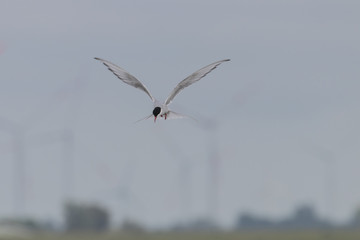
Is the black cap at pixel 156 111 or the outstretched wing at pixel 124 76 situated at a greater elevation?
the outstretched wing at pixel 124 76

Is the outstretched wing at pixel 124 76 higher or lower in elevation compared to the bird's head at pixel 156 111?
higher

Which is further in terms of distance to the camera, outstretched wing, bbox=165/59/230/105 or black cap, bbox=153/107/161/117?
outstretched wing, bbox=165/59/230/105

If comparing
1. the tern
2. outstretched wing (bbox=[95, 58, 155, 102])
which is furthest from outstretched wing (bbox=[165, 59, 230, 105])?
outstretched wing (bbox=[95, 58, 155, 102])

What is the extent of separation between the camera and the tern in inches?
914

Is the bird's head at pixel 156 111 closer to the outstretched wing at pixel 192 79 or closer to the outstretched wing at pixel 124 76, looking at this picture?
the outstretched wing at pixel 124 76

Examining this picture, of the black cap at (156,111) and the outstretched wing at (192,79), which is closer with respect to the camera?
the black cap at (156,111)

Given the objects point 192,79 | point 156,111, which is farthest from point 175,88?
point 156,111

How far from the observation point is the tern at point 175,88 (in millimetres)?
23219

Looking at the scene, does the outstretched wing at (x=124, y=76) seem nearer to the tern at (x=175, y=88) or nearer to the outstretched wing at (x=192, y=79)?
the tern at (x=175, y=88)

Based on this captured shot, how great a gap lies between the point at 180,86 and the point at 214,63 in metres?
0.78

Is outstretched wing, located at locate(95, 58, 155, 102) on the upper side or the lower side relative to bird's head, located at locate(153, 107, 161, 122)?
upper

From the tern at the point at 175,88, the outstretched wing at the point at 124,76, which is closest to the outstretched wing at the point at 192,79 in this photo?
the tern at the point at 175,88

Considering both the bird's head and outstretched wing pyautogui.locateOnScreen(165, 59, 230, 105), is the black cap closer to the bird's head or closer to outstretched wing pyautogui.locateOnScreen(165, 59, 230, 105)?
the bird's head

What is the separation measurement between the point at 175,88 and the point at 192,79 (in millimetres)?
355
